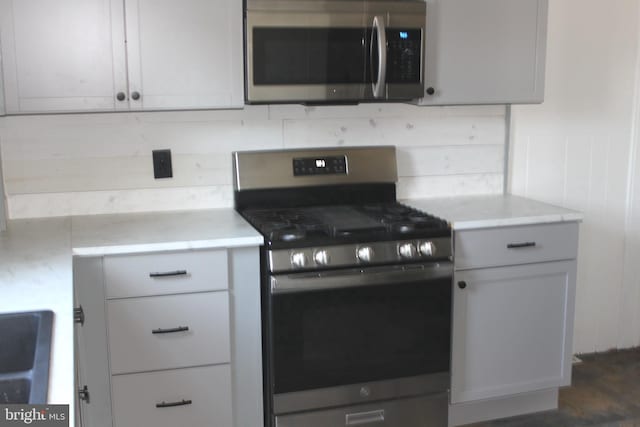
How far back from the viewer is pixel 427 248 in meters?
2.73

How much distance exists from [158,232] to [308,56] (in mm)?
845

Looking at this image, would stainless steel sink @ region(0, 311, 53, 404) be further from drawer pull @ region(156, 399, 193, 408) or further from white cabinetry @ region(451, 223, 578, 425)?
white cabinetry @ region(451, 223, 578, 425)

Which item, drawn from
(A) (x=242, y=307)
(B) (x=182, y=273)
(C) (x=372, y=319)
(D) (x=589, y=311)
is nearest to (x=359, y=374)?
(C) (x=372, y=319)

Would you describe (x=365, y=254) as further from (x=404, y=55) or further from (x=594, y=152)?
(x=594, y=152)

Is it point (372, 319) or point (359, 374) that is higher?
point (372, 319)

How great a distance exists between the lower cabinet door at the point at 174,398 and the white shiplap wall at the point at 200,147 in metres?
0.74

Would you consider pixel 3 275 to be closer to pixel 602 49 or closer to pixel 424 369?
pixel 424 369

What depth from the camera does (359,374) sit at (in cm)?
274

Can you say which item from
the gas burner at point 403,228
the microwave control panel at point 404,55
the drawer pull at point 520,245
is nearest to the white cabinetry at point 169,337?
the gas burner at point 403,228

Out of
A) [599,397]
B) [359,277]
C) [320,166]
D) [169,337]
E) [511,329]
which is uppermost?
[320,166]

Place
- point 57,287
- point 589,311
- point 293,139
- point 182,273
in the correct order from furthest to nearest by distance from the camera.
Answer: point 589,311
point 293,139
point 182,273
point 57,287

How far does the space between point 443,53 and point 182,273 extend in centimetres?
132

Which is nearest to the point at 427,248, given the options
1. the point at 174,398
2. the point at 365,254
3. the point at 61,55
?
the point at 365,254

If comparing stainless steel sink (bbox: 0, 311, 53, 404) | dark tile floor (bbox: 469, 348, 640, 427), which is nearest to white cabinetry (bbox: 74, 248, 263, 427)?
stainless steel sink (bbox: 0, 311, 53, 404)
